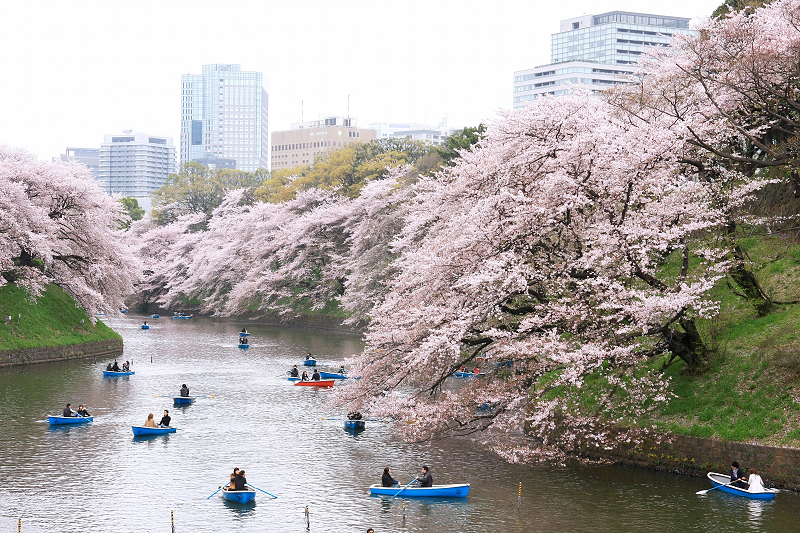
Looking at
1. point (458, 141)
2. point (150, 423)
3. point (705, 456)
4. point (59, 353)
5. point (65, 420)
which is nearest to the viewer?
point (705, 456)

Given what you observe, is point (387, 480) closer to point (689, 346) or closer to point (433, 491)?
point (433, 491)

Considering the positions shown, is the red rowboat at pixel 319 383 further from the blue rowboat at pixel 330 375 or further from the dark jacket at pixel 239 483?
the dark jacket at pixel 239 483

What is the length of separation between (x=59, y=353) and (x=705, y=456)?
144 feet

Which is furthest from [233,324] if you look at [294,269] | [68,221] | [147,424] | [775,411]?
[775,411]

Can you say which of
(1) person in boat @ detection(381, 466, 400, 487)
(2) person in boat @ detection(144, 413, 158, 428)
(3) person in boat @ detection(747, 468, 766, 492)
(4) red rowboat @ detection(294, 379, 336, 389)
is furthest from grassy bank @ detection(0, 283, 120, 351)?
(3) person in boat @ detection(747, 468, 766, 492)

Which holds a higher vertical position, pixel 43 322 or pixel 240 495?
pixel 43 322

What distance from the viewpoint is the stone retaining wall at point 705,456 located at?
960 inches

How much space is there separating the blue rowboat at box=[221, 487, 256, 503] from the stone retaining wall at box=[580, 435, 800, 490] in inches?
487

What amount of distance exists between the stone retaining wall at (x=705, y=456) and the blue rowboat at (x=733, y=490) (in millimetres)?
612

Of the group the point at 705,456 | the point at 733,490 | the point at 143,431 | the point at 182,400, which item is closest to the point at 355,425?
the point at 143,431

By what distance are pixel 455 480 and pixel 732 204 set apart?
45.1 feet

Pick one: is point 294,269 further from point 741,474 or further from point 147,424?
point 741,474

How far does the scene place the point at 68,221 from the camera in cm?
5584

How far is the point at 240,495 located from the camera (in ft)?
81.4
